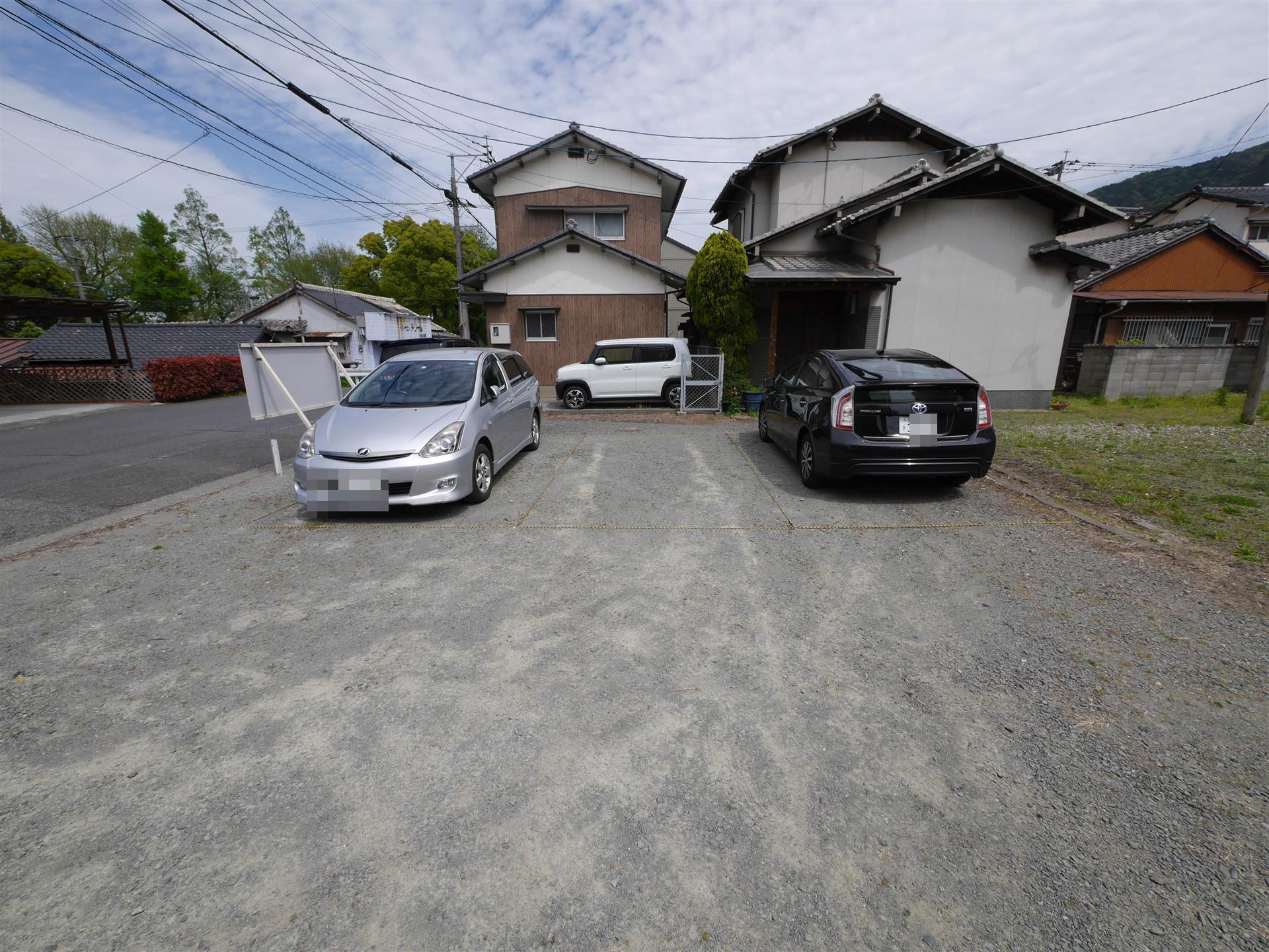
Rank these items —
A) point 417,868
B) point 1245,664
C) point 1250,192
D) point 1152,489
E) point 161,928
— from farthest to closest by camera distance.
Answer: point 1250,192 < point 1152,489 < point 1245,664 < point 417,868 < point 161,928

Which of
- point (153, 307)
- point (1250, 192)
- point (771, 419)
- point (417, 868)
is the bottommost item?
point (417, 868)

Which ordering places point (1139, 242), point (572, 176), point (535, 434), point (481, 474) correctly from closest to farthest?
1. point (481, 474)
2. point (535, 434)
3. point (1139, 242)
4. point (572, 176)

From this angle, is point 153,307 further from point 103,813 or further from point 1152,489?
point 1152,489

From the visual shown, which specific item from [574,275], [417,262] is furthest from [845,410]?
[417,262]

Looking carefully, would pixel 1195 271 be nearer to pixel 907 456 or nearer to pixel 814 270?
pixel 814 270

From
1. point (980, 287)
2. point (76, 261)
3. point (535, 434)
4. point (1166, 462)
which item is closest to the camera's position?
point (1166, 462)

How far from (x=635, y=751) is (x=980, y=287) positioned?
13.5 metres

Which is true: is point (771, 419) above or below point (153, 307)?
below

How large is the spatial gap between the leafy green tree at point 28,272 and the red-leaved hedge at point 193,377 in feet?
84.0

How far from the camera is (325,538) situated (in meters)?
4.81

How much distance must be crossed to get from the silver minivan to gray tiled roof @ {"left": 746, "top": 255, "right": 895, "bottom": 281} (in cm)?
735

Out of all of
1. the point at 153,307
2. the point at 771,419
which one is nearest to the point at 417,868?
the point at 771,419

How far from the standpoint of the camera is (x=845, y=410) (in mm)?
5254

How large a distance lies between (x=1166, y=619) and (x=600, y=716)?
11.7 feet
